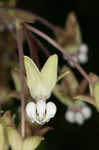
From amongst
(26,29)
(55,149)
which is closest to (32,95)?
(26,29)

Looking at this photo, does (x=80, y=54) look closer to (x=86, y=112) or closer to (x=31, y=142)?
(x=86, y=112)

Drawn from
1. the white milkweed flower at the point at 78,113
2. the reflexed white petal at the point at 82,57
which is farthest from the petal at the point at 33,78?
the reflexed white petal at the point at 82,57

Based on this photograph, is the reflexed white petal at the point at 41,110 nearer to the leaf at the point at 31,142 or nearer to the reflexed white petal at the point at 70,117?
the leaf at the point at 31,142

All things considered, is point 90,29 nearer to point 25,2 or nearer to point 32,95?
point 25,2

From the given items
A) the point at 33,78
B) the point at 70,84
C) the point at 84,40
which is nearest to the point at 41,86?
the point at 33,78

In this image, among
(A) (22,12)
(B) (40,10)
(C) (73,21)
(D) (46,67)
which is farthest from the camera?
(B) (40,10)

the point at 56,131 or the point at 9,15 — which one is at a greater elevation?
the point at 9,15
